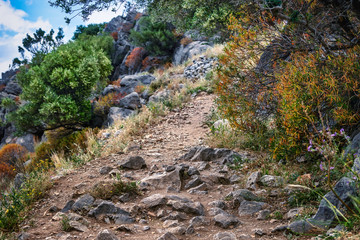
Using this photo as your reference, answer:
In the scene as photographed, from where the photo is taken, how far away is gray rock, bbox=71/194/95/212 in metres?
3.96

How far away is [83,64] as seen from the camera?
16.9m

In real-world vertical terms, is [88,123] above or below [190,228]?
above

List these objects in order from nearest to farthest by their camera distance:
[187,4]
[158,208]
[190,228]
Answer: [190,228] → [158,208] → [187,4]

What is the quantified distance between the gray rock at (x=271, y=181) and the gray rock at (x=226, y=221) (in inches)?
39.8

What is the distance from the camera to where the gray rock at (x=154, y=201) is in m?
3.96

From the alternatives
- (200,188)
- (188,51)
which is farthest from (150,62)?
(200,188)

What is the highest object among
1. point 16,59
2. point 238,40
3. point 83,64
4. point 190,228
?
point 16,59

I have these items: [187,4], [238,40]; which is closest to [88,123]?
[187,4]

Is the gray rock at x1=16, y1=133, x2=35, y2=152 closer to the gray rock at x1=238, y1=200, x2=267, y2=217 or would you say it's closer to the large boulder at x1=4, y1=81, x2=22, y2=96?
the gray rock at x1=238, y1=200, x2=267, y2=217

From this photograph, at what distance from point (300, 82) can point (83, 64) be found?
15.1 m

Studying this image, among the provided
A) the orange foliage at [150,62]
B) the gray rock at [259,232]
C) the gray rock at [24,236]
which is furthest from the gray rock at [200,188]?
the orange foliage at [150,62]

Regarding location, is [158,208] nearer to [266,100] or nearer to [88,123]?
[266,100]

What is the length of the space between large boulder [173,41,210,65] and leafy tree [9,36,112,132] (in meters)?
9.71

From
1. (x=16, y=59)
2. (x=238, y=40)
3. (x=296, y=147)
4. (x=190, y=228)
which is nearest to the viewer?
(x=190, y=228)
